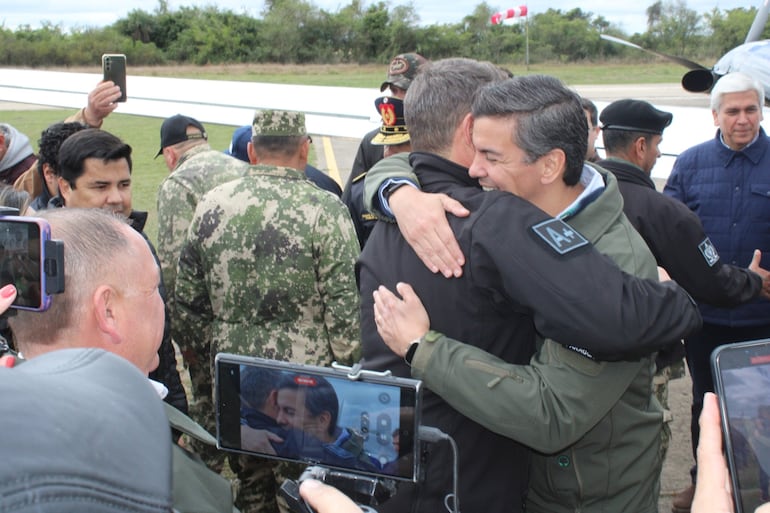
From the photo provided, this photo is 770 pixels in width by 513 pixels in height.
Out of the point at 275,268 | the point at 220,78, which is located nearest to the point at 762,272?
the point at 275,268

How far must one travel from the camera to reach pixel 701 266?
3.38 meters

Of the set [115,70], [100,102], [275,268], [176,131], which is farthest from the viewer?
[176,131]

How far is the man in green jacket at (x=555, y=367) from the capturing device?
1.96 metres

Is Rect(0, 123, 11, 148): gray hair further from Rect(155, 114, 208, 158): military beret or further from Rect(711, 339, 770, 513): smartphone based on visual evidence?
Rect(711, 339, 770, 513): smartphone

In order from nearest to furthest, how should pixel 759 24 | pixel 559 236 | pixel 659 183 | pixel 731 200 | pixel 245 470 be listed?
pixel 559 236, pixel 245 470, pixel 731 200, pixel 759 24, pixel 659 183

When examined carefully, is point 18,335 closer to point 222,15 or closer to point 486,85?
point 486,85

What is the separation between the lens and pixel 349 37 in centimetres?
4122

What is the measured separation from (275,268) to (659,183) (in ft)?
41.1

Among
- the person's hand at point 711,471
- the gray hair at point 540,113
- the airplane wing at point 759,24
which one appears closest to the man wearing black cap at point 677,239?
the gray hair at point 540,113

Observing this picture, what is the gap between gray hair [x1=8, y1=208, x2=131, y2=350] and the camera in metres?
1.81

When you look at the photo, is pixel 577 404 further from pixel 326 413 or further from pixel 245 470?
pixel 245 470

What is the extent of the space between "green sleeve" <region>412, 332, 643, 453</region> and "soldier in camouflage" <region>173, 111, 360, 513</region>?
1.64 meters

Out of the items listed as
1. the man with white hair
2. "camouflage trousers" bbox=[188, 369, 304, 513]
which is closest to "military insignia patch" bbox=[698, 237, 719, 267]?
the man with white hair

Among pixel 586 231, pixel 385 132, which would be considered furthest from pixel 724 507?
pixel 385 132
